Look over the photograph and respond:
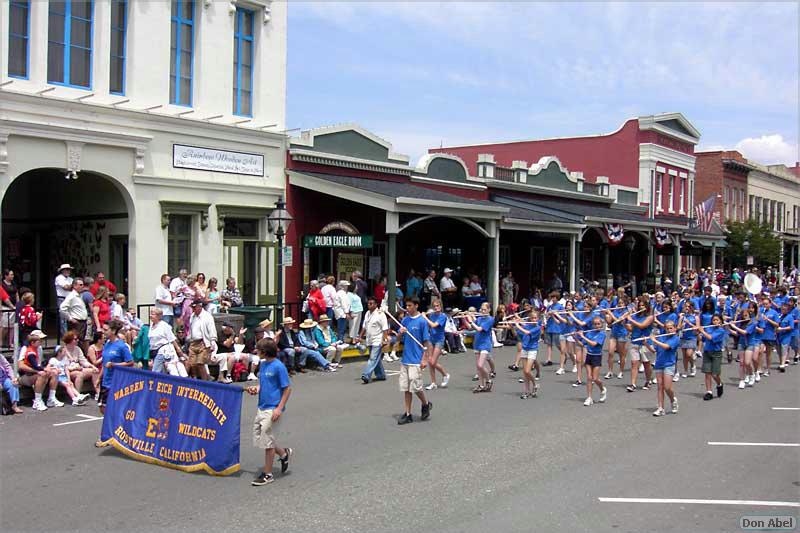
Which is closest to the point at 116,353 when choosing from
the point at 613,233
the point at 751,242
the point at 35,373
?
the point at 35,373

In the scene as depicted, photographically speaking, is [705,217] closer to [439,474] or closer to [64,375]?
[64,375]

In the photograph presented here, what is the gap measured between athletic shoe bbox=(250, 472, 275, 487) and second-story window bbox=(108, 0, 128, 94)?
11.8 metres

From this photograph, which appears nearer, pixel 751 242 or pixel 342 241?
pixel 342 241

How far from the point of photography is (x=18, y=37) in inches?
626

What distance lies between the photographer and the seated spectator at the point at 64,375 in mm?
12859

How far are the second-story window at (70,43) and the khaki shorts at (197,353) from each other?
21.3 feet

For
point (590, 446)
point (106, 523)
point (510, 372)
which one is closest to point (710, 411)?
point (590, 446)

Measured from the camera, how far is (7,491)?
8.11 m

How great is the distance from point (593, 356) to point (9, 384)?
30.5ft

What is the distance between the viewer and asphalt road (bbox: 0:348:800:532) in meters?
7.29

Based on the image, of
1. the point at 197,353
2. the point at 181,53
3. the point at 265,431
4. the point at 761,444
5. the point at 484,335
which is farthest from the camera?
the point at 181,53

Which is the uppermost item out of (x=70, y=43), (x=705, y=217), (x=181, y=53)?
(x=181, y=53)

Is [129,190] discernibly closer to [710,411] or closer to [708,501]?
[710,411]

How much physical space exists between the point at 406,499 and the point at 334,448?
2351 mm
